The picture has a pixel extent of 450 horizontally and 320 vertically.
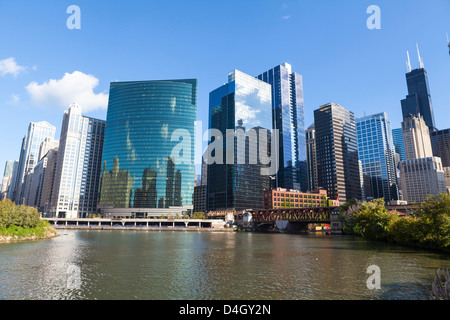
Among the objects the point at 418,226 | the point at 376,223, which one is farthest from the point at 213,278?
the point at 376,223

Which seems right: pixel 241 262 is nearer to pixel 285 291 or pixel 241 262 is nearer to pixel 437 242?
pixel 285 291

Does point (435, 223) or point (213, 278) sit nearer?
point (213, 278)

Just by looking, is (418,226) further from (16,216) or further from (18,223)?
(18,223)

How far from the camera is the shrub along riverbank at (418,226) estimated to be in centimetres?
6019

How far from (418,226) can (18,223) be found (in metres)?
118

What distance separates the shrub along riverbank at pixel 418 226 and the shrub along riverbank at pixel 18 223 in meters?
114

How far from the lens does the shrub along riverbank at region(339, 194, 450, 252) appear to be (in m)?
60.2

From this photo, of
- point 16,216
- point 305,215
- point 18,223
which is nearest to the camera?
point 16,216

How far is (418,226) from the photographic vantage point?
68.9m

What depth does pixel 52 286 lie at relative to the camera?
35031 mm

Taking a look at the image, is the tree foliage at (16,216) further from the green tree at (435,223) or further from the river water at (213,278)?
the green tree at (435,223)
